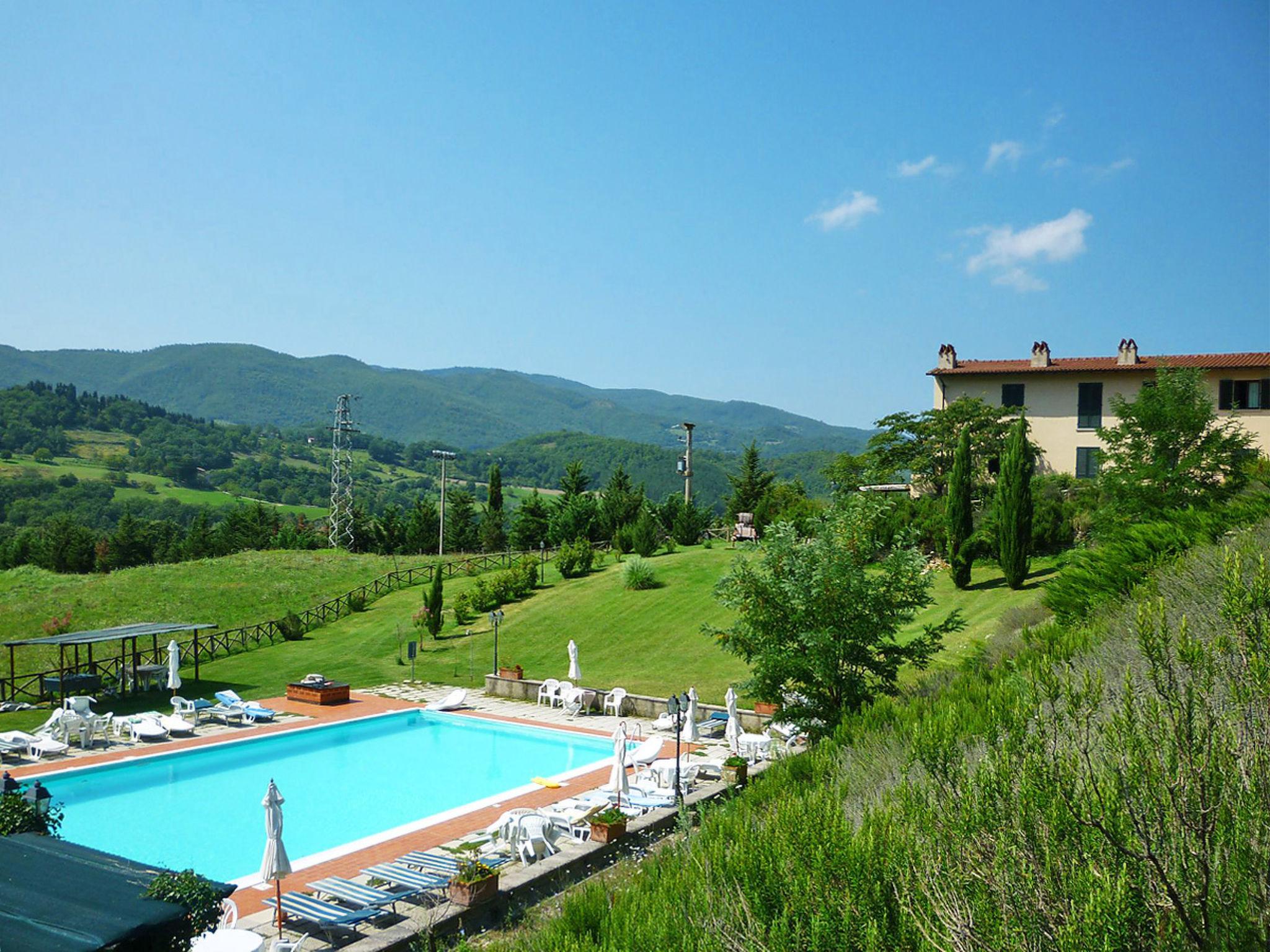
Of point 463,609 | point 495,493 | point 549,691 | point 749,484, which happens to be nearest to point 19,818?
point 549,691

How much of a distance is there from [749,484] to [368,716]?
3313cm

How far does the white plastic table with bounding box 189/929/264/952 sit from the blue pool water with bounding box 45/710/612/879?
4.51m

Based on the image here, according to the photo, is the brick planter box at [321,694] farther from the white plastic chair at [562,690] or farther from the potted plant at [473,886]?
the potted plant at [473,886]

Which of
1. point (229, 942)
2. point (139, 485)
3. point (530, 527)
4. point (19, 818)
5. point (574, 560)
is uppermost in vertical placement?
point (530, 527)

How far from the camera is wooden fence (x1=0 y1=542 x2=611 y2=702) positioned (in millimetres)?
23891

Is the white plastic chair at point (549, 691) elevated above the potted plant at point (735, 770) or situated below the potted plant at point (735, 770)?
below

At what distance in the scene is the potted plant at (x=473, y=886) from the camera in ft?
30.9

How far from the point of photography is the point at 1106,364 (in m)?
42.0

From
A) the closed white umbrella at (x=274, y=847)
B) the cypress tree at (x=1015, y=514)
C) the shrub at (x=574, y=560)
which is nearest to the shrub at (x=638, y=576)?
the shrub at (x=574, y=560)

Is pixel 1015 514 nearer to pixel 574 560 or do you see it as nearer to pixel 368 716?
pixel 574 560

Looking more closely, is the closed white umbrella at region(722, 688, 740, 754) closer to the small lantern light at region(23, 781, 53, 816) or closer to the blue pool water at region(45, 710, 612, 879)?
the blue pool water at region(45, 710, 612, 879)

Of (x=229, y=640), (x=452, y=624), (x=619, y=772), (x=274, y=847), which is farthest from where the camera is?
(x=452, y=624)

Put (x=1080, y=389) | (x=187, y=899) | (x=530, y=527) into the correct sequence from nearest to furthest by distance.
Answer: (x=187, y=899) < (x=1080, y=389) < (x=530, y=527)

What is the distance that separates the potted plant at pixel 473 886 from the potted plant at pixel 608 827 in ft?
6.73
